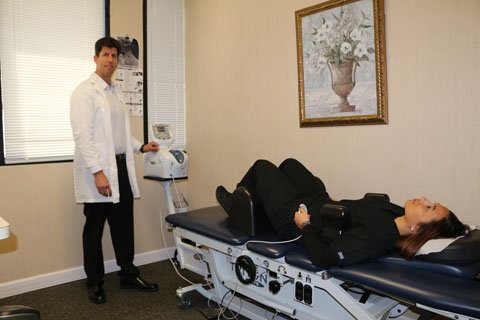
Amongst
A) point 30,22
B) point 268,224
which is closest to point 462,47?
point 268,224

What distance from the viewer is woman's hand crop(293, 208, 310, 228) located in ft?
5.92

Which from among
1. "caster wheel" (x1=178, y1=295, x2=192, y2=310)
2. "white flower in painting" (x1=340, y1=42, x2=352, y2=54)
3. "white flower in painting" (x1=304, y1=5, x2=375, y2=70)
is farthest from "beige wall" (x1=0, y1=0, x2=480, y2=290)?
"caster wheel" (x1=178, y1=295, x2=192, y2=310)

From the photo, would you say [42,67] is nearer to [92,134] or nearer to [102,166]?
[92,134]

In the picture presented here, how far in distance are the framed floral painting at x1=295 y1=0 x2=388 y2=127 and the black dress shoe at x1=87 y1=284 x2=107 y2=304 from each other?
1.64m

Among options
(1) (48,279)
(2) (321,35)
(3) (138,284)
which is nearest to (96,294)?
(3) (138,284)

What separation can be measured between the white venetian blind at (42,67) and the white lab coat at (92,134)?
454mm

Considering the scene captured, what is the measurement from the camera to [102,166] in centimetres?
244

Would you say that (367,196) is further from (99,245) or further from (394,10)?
(99,245)

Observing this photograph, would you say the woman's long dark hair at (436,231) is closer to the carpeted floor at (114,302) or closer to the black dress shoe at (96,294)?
the carpeted floor at (114,302)

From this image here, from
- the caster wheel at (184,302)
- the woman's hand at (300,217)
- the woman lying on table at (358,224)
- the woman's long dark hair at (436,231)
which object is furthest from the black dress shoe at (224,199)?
the woman's long dark hair at (436,231)

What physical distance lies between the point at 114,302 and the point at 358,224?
1629 mm

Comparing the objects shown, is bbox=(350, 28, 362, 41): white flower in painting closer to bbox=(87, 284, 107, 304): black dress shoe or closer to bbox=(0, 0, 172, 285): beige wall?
bbox=(0, 0, 172, 285): beige wall

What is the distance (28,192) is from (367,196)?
7.17 feet

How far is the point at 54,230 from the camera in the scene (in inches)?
112
